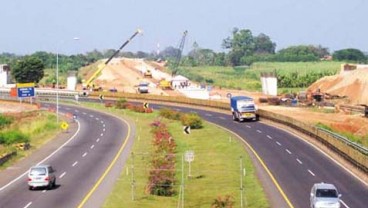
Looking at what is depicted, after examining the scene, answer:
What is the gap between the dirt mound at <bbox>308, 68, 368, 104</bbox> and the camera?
13918cm

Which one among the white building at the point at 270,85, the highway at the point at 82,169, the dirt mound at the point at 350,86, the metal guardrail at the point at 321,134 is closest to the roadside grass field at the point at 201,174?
the highway at the point at 82,169

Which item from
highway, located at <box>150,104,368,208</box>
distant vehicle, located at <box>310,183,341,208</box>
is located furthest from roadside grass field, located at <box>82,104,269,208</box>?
distant vehicle, located at <box>310,183,341,208</box>

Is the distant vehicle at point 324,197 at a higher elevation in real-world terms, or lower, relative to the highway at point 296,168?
higher

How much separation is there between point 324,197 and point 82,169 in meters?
26.8

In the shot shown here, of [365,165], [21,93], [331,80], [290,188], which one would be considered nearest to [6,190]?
[290,188]

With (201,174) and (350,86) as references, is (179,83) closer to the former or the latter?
(350,86)

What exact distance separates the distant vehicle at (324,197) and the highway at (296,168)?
2.46m

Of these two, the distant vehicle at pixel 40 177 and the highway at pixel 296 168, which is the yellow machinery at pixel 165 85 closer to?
the highway at pixel 296 168

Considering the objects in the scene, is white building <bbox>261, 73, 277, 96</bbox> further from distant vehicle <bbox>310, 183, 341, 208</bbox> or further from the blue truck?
distant vehicle <bbox>310, 183, 341, 208</bbox>

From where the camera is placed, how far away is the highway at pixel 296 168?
47938 millimetres

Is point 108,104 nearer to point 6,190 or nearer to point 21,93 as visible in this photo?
point 21,93

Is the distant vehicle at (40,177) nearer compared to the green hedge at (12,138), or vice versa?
the distant vehicle at (40,177)

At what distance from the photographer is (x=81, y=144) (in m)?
83.2

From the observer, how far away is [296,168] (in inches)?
2372
